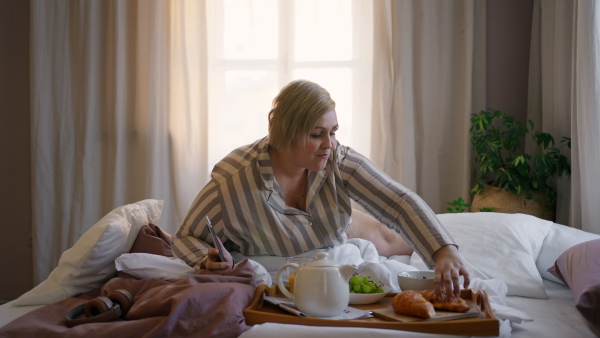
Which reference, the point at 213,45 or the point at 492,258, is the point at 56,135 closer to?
the point at 213,45

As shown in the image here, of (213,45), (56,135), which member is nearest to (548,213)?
(213,45)

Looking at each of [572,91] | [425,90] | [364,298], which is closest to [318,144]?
[364,298]

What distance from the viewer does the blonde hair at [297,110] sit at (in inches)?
76.4

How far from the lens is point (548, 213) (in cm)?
320

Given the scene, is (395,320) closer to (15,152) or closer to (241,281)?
(241,281)

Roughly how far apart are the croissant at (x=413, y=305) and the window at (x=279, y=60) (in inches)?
90.8

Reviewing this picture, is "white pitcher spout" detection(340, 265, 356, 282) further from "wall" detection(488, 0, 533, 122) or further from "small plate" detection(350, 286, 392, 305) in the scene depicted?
"wall" detection(488, 0, 533, 122)

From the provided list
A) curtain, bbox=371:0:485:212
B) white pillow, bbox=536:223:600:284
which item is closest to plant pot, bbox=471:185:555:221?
curtain, bbox=371:0:485:212

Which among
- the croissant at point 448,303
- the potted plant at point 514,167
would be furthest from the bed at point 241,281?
the potted plant at point 514,167

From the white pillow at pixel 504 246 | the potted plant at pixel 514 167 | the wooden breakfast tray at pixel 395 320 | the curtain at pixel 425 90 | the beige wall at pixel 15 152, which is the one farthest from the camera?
the beige wall at pixel 15 152

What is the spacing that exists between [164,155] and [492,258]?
85.5 inches

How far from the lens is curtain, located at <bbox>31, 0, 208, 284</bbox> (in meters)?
3.79

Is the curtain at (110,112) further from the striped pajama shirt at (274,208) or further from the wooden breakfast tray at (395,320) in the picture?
the wooden breakfast tray at (395,320)

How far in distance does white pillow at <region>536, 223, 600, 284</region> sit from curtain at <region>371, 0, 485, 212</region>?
1.11m
